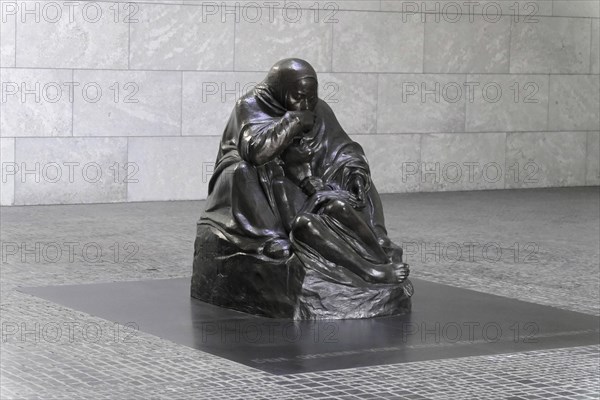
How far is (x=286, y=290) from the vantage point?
29.3 ft

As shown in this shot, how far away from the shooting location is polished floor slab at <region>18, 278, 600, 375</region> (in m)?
7.91

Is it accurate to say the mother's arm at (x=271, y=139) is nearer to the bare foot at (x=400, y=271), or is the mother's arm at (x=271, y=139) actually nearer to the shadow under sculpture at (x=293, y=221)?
the shadow under sculpture at (x=293, y=221)

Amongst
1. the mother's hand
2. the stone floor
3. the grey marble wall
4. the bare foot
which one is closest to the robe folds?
the mother's hand

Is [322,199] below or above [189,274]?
above

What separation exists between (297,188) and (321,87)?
25.4ft

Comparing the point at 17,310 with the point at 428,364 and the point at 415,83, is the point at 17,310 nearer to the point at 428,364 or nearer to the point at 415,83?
the point at 428,364

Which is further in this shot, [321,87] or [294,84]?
[321,87]

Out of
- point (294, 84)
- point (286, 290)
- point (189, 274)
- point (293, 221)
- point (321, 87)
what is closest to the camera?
point (286, 290)

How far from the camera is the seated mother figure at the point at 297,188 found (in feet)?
29.7

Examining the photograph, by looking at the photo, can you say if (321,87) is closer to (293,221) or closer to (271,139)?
(271,139)

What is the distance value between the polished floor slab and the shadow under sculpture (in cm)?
17

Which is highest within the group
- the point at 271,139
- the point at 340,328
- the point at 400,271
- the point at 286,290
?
the point at 271,139

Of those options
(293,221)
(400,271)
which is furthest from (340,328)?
(293,221)

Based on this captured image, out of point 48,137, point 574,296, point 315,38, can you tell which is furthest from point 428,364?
point 315,38
